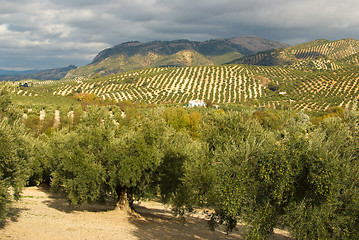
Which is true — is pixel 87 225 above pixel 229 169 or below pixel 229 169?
below

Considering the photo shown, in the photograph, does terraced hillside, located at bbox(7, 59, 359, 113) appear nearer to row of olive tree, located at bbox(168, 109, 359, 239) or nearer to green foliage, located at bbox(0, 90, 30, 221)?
green foliage, located at bbox(0, 90, 30, 221)

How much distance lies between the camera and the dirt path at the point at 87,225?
57.5 ft

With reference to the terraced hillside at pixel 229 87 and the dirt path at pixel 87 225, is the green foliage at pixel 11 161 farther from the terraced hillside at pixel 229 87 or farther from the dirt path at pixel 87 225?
the terraced hillside at pixel 229 87

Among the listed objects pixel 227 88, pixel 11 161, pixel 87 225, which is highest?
pixel 227 88

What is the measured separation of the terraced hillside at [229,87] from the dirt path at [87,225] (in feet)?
268

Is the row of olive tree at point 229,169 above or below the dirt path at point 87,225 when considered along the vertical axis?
above

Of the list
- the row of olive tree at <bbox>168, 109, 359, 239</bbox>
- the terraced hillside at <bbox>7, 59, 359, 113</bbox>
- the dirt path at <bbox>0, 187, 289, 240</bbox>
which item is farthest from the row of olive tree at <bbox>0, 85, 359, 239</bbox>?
the terraced hillside at <bbox>7, 59, 359, 113</bbox>

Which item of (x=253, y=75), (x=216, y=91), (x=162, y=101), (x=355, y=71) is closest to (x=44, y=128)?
(x=162, y=101)

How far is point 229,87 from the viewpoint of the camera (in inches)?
5256

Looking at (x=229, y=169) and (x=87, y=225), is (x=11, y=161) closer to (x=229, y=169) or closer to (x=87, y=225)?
(x=87, y=225)

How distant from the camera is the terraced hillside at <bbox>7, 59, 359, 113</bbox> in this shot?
108 meters

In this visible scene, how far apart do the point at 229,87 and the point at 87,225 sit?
120m

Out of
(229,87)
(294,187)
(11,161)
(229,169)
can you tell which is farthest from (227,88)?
(11,161)

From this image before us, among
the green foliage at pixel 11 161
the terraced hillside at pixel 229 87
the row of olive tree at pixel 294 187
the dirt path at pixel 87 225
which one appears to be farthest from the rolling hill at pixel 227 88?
the row of olive tree at pixel 294 187
